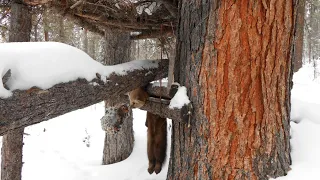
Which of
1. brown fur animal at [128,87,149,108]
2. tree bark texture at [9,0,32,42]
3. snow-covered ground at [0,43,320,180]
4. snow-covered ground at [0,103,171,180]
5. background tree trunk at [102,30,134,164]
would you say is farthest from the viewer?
background tree trunk at [102,30,134,164]

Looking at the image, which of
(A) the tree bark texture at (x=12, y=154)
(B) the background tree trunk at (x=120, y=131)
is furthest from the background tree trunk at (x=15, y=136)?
(B) the background tree trunk at (x=120, y=131)

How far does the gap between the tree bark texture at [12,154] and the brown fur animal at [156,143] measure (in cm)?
188

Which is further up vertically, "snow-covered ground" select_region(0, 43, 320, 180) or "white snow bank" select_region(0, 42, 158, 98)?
"white snow bank" select_region(0, 42, 158, 98)

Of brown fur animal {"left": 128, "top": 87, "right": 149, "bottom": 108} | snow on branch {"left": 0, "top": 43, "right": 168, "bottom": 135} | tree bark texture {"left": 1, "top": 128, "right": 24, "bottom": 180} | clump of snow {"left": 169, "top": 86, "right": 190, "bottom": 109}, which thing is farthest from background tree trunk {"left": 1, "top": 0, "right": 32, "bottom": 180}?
clump of snow {"left": 169, "top": 86, "right": 190, "bottom": 109}

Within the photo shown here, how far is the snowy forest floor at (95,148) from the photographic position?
2.29 meters

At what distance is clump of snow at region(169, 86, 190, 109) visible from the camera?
2148 mm

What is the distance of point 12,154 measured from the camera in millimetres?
3709

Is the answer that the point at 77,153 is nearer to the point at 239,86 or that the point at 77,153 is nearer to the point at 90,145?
the point at 90,145

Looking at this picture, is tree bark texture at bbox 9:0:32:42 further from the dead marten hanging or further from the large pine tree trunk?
the large pine tree trunk

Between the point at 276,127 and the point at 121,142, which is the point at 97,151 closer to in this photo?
the point at 121,142

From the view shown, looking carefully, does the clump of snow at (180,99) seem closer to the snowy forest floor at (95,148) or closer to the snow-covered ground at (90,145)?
the snow-covered ground at (90,145)

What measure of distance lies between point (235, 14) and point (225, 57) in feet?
1.01

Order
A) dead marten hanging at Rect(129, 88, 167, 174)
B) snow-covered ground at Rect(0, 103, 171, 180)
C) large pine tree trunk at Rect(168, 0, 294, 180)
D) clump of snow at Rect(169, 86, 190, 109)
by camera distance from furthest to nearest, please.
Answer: snow-covered ground at Rect(0, 103, 171, 180)
dead marten hanging at Rect(129, 88, 167, 174)
clump of snow at Rect(169, 86, 190, 109)
large pine tree trunk at Rect(168, 0, 294, 180)

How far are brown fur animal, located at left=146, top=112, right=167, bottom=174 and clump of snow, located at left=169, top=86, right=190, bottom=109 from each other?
2.90 ft
